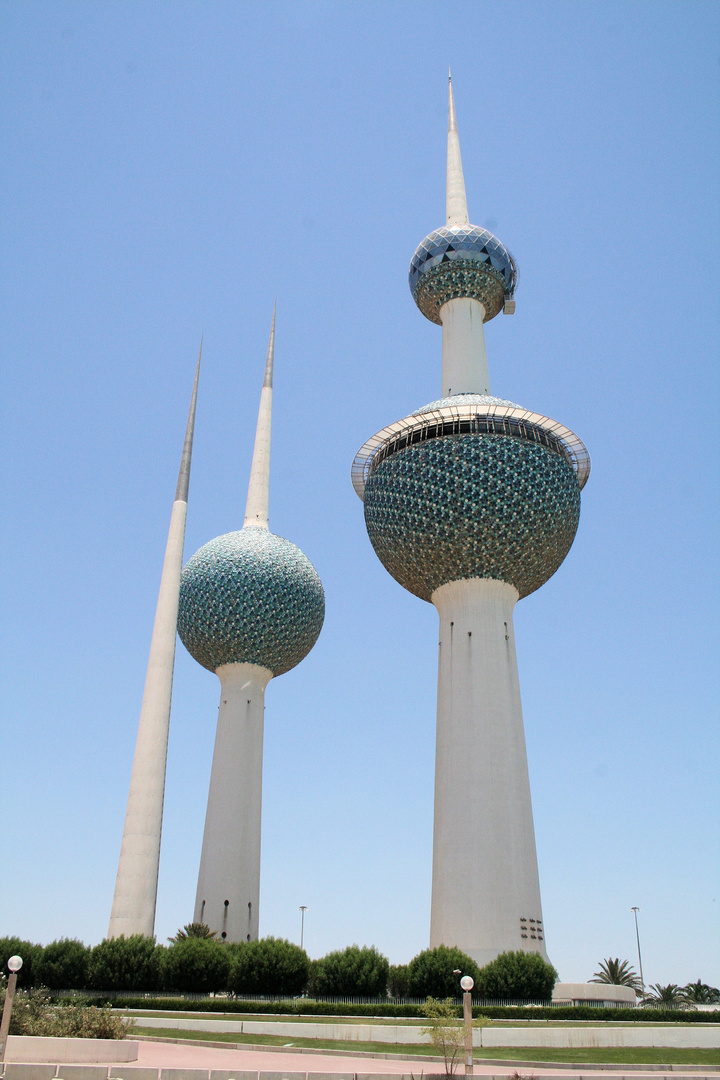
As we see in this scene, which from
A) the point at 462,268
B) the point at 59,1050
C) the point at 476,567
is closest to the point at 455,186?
the point at 462,268

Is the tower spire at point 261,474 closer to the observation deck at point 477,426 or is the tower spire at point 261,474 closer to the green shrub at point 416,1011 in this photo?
the observation deck at point 477,426

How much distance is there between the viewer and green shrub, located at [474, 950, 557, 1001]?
26.8 metres

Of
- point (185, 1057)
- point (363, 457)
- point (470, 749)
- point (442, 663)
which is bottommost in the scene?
point (185, 1057)

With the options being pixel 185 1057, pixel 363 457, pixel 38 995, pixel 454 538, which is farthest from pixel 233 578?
pixel 185 1057

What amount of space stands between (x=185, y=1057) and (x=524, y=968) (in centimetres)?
1528

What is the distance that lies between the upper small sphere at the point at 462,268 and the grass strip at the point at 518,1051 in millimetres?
37823

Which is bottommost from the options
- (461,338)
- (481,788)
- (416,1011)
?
(416,1011)

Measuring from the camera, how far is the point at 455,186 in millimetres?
50969

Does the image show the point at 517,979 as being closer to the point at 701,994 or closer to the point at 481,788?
the point at 481,788

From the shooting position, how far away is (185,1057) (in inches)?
587

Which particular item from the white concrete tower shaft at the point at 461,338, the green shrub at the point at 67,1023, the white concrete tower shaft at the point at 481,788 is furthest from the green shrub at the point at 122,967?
the white concrete tower shaft at the point at 461,338

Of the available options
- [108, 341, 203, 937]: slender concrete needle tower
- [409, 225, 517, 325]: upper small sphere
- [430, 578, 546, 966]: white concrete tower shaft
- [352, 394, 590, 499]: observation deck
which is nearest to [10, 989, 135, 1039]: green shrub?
[108, 341, 203, 937]: slender concrete needle tower

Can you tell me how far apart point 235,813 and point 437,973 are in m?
19.1

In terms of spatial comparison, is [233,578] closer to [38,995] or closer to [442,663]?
[442,663]
